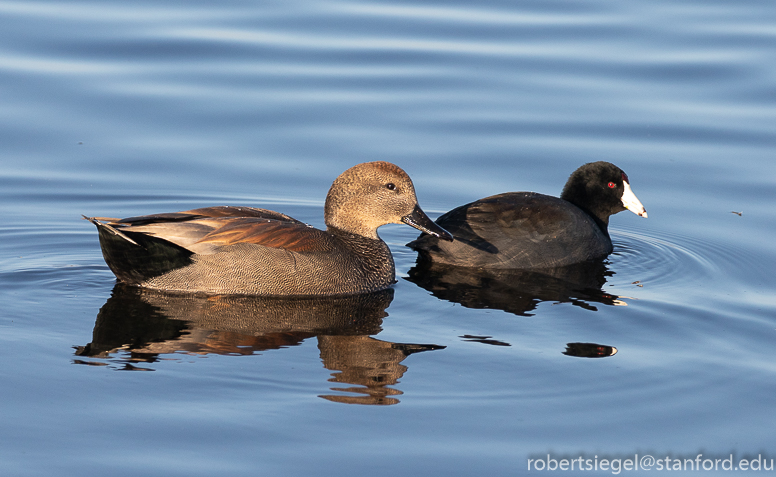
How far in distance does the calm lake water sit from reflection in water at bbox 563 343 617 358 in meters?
0.02

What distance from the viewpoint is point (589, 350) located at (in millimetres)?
7141

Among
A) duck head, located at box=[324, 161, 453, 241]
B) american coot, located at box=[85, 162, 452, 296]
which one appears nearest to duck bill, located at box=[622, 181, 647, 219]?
duck head, located at box=[324, 161, 453, 241]

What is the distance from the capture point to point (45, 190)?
34.5ft

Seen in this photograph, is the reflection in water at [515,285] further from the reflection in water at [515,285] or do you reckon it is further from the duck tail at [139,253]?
the duck tail at [139,253]

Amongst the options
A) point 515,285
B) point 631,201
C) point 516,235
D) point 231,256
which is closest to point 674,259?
point 631,201

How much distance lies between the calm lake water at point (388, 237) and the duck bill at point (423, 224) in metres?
0.41

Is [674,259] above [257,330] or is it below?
above

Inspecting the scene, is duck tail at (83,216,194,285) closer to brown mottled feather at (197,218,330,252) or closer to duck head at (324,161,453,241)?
brown mottled feather at (197,218,330,252)

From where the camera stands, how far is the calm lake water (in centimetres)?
580

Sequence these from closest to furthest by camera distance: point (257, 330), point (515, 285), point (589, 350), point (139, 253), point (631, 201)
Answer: point (589, 350) < point (257, 330) < point (139, 253) < point (515, 285) < point (631, 201)

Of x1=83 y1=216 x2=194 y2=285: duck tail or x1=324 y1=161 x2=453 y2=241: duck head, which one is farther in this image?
x1=324 y1=161 x2=453 y2=241: duck head

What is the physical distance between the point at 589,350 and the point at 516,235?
225 centimetres

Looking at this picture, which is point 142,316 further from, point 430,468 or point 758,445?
point 758,445

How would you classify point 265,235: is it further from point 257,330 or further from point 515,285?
point 515,285
